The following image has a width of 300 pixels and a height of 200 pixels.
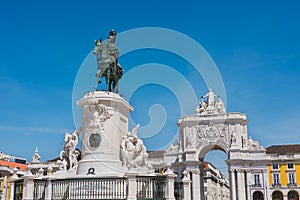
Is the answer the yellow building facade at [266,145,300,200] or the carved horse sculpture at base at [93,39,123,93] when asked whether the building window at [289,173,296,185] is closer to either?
the yellow building facade at [266,145,300,200]

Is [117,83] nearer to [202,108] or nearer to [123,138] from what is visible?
[123,138]

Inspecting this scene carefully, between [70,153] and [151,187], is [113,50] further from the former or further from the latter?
[151,187]

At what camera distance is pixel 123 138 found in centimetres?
1520

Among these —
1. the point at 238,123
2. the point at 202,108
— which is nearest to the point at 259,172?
the point at 238,123

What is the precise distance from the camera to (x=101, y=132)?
14805 mm

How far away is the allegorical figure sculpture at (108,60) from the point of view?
16.3 m

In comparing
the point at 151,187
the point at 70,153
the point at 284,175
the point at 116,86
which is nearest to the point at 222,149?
the point at 284,175

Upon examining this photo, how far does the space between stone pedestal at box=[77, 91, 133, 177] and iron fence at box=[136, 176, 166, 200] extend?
1.69 metres

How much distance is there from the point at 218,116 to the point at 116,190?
137 feet

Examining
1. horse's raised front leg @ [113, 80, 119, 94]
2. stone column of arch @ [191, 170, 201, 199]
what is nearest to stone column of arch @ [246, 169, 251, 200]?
stone column of arch @ [191, 170, 201, 199]

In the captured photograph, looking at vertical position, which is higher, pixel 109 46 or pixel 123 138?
pixel 109 46

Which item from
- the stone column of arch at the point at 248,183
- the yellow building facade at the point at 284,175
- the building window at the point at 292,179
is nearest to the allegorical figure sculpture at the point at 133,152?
the stone column of arch at the point at 248,183

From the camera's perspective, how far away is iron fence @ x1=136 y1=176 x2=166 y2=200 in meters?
12.5

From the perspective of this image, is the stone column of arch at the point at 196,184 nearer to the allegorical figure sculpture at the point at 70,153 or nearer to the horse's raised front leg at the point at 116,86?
the horse's raised front leg at the point at 116,86
